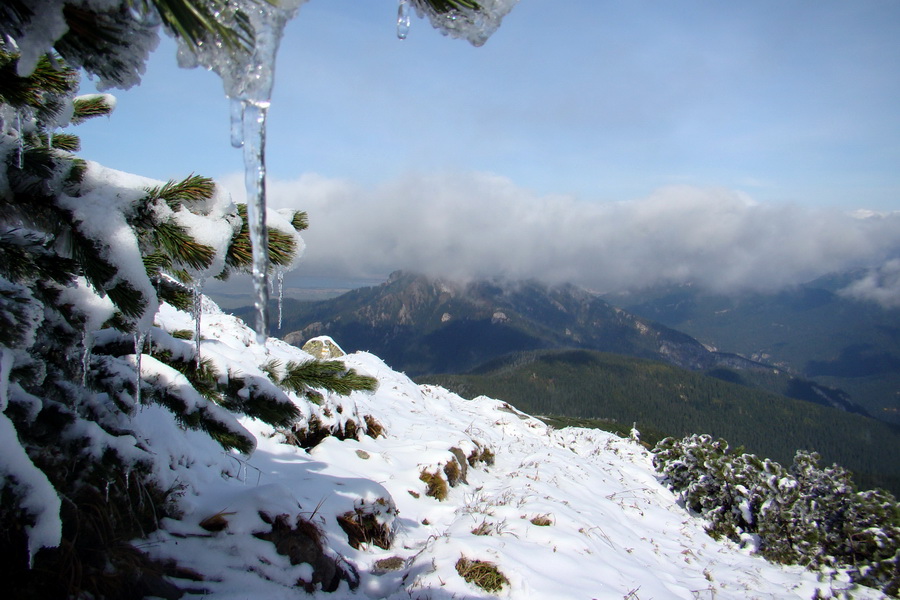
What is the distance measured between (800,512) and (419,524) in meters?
13.2

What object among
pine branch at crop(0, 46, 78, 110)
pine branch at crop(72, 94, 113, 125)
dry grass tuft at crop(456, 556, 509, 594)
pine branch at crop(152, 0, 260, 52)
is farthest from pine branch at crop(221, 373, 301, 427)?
dry grass tuft at crop(456, 556, 509, 594)

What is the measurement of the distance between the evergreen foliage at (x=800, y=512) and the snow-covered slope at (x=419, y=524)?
106 cm

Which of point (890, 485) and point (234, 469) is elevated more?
point (234, 469)

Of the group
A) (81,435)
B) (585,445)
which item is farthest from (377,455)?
(585,445)

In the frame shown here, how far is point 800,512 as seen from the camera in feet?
44.0

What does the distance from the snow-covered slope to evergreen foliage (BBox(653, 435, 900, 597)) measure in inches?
41.6

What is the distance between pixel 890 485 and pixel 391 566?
19193cm

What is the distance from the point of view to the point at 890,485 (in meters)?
132

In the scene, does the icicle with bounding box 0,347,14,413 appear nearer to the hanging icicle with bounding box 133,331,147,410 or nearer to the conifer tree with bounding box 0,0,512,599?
the conifer tree with bounding box 0,0,512,599

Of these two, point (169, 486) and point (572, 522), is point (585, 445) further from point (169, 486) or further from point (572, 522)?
point (169, 486)

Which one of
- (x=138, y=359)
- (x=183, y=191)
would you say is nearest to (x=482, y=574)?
(x=138, y=359)

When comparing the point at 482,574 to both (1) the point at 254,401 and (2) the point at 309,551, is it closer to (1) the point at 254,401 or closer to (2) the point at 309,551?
(2) the point at 309,551

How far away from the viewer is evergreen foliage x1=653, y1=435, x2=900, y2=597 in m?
12.4

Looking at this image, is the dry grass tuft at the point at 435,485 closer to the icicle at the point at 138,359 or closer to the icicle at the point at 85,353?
the icicle at the point at 138,359
